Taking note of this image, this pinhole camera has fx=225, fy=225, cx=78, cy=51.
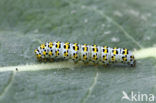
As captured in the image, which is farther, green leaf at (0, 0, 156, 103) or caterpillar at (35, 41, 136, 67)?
caterpillar at (35, 41, 136, 67)

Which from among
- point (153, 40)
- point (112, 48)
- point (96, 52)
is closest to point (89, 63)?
point (96, 52)

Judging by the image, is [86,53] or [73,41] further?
[73,41]

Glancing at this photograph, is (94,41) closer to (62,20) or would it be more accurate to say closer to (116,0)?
(62,20)

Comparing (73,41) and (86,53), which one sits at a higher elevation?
(73,41)

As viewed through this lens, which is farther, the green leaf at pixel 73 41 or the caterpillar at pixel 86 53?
the caterpillar at pixel 86 53
